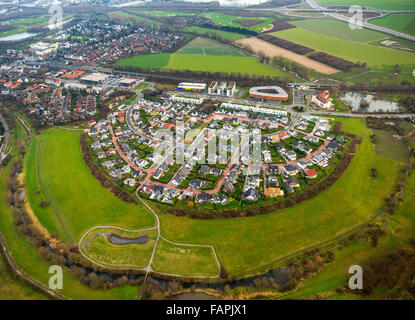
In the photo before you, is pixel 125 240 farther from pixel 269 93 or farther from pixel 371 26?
pixel 371 26

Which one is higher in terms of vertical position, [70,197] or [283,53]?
[283,53]

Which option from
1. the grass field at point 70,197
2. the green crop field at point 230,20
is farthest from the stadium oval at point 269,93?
the green crop field at point 230,20

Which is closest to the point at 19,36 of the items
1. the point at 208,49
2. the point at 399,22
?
the point at 208,49

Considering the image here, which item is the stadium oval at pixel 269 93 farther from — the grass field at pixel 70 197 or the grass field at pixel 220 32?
the grass field at pixel 220 32

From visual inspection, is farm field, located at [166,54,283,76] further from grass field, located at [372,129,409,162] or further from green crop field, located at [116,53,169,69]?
grass field, located at [372,129,409,162]

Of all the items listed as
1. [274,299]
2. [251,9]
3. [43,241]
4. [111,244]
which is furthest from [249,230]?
[251,9]

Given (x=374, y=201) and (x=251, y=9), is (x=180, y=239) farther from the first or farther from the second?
(x=251, y=9)

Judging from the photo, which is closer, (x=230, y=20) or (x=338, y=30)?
(x=338, y=30)
